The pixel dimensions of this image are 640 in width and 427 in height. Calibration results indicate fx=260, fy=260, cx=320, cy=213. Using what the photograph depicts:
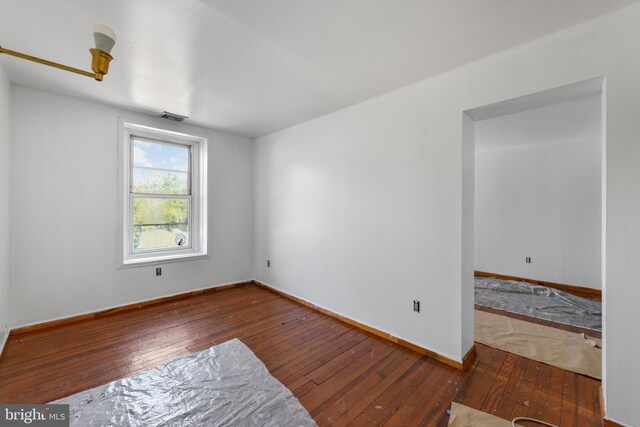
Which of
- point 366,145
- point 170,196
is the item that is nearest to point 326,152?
point 366,145

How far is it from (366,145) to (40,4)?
2588 mm

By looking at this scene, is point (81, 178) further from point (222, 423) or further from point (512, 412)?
point (512, 412)

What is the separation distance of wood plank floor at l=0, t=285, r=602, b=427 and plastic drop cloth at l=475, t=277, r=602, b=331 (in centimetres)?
128

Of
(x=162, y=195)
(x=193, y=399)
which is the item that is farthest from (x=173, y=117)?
(x=193, y=399)

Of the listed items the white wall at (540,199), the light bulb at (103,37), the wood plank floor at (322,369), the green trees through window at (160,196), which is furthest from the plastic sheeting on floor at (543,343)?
the green trees through window at (160,196)

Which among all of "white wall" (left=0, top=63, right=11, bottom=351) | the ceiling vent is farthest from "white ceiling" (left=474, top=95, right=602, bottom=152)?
"white wall" (left=0, top=63, right=11, bottom=351)

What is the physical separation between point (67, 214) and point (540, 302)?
6034 mm

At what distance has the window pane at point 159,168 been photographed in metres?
3.54

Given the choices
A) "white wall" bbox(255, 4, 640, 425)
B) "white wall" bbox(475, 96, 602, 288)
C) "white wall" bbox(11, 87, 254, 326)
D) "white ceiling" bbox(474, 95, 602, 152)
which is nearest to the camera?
"white wall" bbox(255, 4, 640, 425)

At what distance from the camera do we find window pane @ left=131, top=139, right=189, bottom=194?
11.6 ft

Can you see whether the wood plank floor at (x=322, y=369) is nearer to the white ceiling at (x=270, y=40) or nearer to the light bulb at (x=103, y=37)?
the light bulb at (x=103, y=37)

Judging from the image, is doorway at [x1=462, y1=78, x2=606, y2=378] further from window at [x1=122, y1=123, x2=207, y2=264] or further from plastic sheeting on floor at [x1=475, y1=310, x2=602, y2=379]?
window at [x1=122, y1=123, x2=207, y2=264]

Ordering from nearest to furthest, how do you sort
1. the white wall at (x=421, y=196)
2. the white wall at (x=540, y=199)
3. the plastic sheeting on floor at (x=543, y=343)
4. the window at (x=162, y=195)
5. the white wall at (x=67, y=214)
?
1. the white wall at (x=421, y=196)
2. the plastic sheeting on floor at (x=543, y=343)
3. the white wall at (x=67, y=214)
4. the window at (x=162, y=195)
5. the white wall at (x=540, y=199)

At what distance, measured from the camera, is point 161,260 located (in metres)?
3.55
